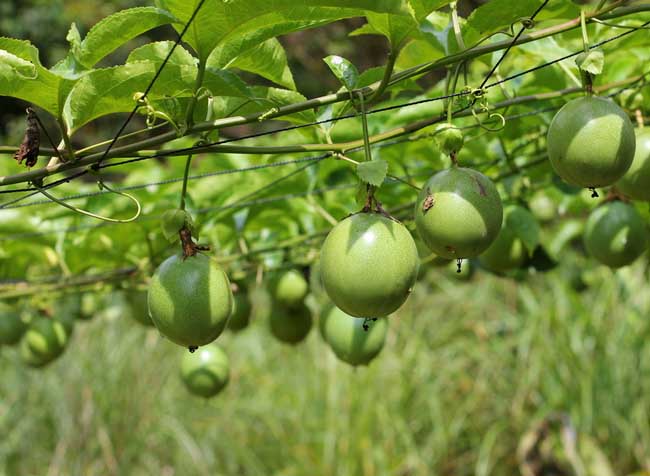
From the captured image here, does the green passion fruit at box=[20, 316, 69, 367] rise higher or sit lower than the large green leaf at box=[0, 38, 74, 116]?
lower

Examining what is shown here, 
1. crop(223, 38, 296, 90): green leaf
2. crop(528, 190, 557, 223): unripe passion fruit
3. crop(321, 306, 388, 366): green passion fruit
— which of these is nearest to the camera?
crop(223, 38, 296, 90): green leaf

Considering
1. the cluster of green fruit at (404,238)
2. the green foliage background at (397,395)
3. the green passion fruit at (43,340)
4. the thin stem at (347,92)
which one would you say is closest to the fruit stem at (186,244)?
the cluster of green fruit at (404,238)

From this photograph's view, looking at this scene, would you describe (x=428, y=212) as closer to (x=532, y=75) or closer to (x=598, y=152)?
(x=598, y=152)

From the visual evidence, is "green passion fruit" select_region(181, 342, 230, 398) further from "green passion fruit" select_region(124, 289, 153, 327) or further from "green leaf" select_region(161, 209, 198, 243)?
"green leaf" select_region(161, 209, 198, 243)

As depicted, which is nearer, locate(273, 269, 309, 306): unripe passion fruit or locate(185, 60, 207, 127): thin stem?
locate(185, 60, 207, 127): thin stem

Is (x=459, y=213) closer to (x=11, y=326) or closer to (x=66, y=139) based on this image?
(x=66, y=139)

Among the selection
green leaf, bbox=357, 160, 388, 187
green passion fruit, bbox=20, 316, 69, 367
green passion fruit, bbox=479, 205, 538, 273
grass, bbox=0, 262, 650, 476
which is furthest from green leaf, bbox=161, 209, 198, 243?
grass, bbox=0, 262, 650, 476
